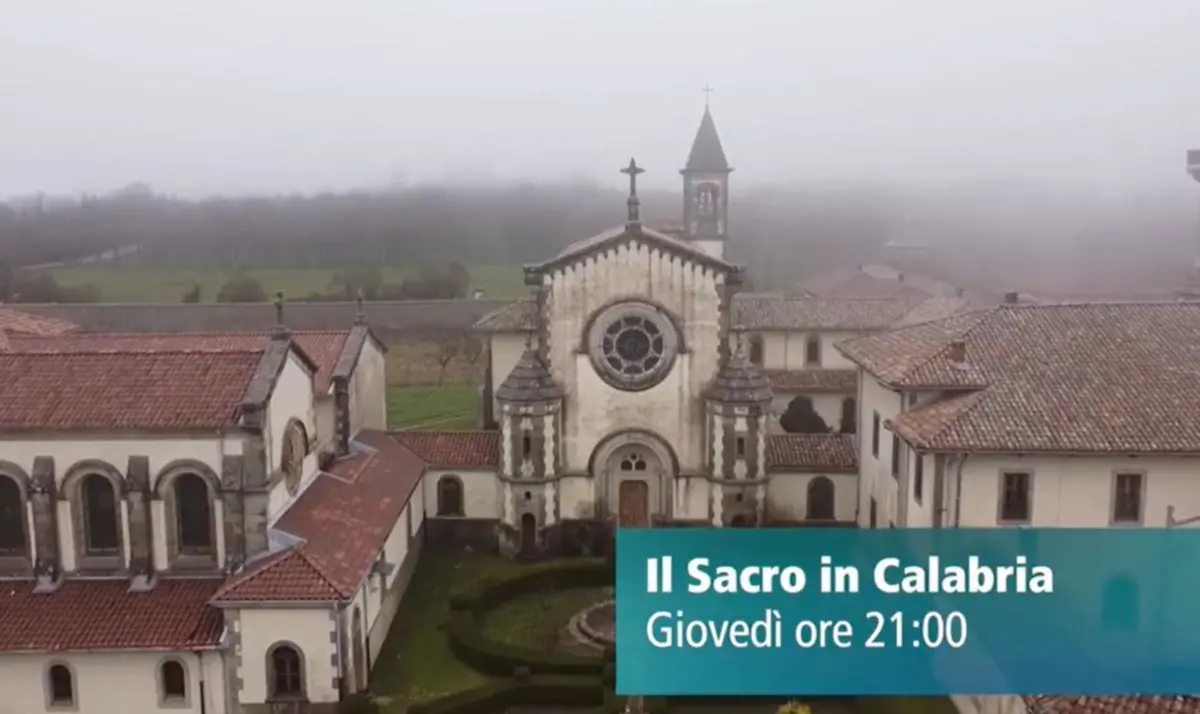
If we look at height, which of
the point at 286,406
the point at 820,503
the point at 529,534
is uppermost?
the point at 286,406

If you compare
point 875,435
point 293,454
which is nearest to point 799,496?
point 875,435

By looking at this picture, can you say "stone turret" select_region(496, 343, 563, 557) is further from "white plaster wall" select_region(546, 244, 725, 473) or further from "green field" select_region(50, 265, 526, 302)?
"green field" select_region(50, 265, 526, 302)

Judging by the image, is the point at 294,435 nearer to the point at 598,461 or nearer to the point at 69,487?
the point at 69,487

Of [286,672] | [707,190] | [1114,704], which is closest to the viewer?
[1114,704]

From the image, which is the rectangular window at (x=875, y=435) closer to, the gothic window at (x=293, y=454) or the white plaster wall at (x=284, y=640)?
the gothic window at (x=293, y=454)

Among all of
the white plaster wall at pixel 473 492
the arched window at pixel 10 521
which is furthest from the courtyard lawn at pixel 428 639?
the arched window at pixel 10 521

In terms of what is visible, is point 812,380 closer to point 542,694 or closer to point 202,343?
point 202,343

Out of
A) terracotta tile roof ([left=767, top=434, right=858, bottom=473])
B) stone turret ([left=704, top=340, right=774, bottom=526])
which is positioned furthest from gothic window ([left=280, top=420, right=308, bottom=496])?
terracotta tile roof ([left=767, top=434, right=858, bottom=473])
